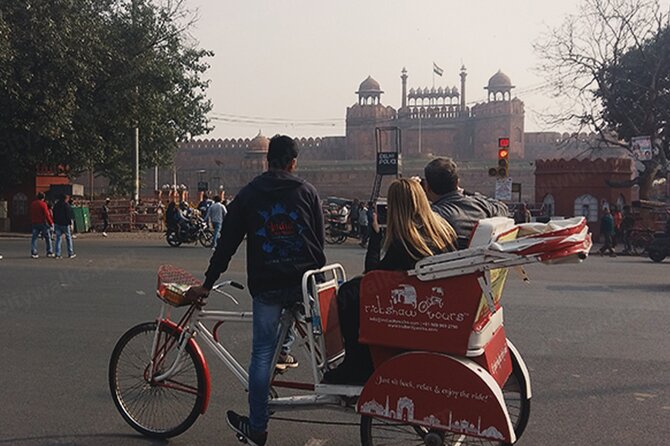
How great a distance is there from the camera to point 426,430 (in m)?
3.70

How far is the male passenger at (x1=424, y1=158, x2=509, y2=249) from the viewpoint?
156 inches

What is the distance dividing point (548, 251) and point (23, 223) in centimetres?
2872

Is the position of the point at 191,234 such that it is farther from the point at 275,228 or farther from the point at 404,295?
the point at 404,295

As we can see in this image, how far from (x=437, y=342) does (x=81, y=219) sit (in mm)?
26955

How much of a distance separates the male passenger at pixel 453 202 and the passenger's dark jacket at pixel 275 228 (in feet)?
2.33

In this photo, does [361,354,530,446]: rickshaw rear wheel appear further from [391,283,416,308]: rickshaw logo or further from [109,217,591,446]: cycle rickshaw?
[391,283,416,308]: rickshaw logo

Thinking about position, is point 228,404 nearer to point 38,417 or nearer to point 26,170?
point 38,417

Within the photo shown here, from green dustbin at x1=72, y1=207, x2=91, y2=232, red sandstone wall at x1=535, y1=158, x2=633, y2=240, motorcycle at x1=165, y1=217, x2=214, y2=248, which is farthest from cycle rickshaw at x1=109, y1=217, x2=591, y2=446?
red sandstone wall at x1=535, y1=158, x2=633, y2=240

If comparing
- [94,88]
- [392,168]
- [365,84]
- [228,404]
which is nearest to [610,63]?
[392,168]

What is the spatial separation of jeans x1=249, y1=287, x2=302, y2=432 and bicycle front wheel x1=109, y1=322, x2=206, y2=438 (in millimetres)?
498

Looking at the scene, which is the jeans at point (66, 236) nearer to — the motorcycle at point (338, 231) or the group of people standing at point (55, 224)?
the group of people standing at point (55, 224)

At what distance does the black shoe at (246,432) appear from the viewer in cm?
398

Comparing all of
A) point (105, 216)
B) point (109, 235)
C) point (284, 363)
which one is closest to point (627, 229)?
point (109, 235)

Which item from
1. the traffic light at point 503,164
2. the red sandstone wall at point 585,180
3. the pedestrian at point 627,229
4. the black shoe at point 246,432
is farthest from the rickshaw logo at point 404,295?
the red sandstone wall at point 585,180
